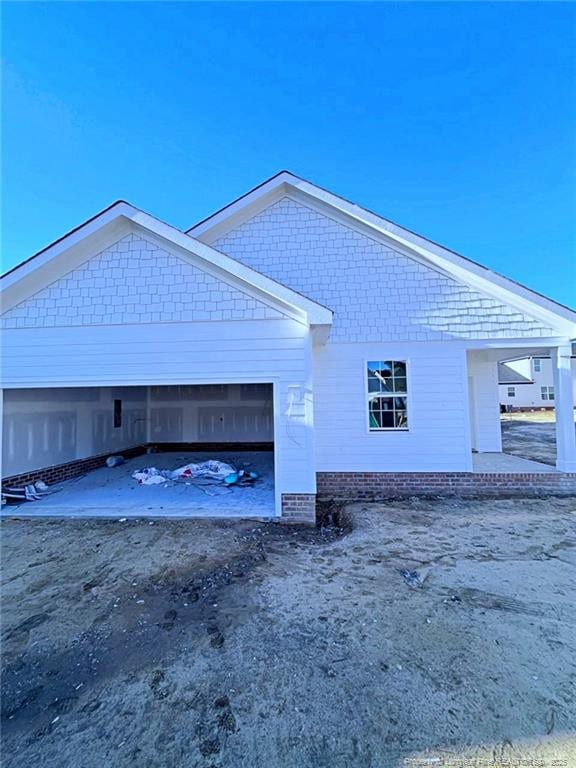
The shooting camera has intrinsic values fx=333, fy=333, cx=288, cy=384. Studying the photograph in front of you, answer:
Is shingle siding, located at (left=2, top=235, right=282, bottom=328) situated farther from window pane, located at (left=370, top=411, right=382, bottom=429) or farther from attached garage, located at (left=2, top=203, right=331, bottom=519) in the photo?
window pane, located at (left=370, top=411, right=382, bottom=429)

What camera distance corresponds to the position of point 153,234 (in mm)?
5918

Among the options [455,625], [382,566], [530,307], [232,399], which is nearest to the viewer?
[455,625]

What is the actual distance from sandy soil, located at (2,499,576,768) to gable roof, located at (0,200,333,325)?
3.82 metres

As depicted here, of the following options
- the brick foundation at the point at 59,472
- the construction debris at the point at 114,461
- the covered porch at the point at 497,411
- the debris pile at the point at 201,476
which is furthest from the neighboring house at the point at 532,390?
the brick foundation at the point at 59,472

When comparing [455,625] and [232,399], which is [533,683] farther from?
[232,399]

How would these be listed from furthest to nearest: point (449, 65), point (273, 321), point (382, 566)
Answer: point (449, 65) → point (273, 321) → point (382, 566)

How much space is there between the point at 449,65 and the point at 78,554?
1495 cm

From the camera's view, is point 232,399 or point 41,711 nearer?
point 41,711

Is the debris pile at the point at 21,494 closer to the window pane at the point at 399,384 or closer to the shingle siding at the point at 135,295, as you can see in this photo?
the shingle siding at the point at 135,295

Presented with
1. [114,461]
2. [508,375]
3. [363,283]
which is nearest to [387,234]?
[363,283]

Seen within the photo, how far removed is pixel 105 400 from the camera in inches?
409

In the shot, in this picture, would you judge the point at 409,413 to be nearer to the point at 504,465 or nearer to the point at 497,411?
the point at 504,465

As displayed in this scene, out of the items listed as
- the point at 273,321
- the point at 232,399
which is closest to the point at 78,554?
the point at 273,321

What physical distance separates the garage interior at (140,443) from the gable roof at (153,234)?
2.76 m
